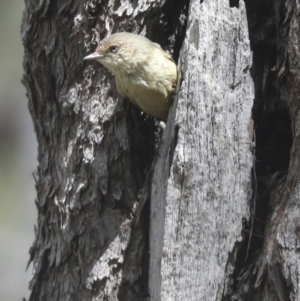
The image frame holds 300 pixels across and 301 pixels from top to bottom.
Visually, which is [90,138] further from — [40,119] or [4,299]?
[4,299]

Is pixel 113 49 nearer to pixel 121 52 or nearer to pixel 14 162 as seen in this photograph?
pixel 121 52

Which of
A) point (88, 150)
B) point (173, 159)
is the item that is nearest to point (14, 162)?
point (88, 150)

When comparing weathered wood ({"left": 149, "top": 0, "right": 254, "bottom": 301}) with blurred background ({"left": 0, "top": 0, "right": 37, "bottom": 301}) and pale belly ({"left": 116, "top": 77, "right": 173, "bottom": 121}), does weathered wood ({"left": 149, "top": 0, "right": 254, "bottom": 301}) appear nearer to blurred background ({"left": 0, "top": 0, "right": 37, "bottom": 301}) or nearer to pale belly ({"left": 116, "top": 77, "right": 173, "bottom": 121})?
pale belly ({"left": 116, "top": 77, "right": 173, "bottom": 121})

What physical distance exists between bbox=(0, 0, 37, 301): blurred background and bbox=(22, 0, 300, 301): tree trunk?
12.0 ft

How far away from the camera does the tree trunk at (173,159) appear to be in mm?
3291

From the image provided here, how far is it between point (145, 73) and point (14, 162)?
439cm

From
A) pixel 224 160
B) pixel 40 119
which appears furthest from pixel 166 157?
pixel 40 119

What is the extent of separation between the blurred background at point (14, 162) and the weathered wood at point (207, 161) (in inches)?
179

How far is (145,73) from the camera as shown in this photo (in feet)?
12.8

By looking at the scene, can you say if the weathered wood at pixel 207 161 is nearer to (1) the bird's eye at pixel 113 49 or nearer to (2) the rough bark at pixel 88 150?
(2) the rough bark at pixel 88 150

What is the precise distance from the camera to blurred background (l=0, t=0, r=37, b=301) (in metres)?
7.82

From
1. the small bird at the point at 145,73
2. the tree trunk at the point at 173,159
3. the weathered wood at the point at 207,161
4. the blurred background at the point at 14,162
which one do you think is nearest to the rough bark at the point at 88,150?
the tree trunk at the point at 173,159

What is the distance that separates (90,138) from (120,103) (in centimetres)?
26

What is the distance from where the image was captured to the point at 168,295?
3264 mm
